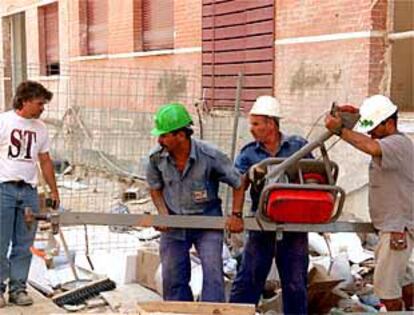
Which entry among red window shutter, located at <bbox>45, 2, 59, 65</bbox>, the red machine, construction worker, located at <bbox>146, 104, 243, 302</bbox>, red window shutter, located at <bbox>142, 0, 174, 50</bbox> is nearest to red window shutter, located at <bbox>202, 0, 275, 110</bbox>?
red window shutter, located at <bbox>142, 0, 174, 50</bbox>

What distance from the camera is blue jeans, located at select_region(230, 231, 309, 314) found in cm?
446

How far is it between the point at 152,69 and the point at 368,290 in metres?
7.21

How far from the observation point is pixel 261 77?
9.33 metres

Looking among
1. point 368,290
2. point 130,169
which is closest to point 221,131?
point 130,169

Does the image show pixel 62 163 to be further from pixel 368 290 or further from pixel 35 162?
pixel 368 290

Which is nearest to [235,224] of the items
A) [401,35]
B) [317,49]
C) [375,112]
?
[375,112]

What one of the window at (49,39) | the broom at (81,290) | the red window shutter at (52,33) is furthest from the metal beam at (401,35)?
the red window shutter at (52,33)

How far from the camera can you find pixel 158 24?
12578mm

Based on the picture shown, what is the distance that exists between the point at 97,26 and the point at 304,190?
12.0m

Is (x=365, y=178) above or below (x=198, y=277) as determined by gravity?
above

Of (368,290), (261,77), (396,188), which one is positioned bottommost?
(368,290)

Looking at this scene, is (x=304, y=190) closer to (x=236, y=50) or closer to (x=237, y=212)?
(x=237, y=212)

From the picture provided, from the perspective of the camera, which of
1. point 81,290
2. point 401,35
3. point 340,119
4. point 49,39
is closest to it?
point 340,119

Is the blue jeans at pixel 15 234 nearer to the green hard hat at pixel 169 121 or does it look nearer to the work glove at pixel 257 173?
the green hard hat at pixel 169 121
